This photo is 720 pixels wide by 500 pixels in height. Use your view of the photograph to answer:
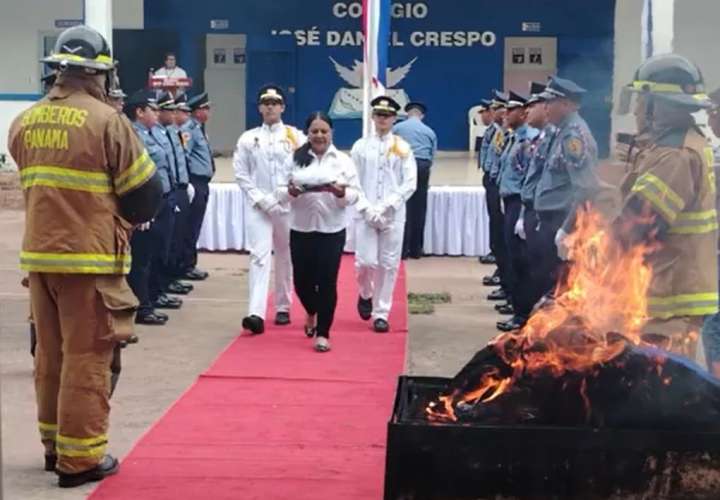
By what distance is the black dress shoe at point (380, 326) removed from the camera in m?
10.2

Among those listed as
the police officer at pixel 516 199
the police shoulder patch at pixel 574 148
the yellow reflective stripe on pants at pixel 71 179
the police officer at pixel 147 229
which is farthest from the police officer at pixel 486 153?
the yellow reflective stripe on pants at pixel 71 179

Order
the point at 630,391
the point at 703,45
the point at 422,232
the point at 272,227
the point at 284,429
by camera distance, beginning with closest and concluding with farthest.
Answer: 1. the point at 630,391
2. the point at 284,429
3. the point at 272,227
4. the point at 422,232
5. the point at 703,45

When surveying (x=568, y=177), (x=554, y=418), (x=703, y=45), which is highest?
(x=703, y=45)

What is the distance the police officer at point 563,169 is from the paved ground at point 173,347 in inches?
47.9

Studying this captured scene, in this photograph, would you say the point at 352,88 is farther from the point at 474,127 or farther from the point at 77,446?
the point at 77,446

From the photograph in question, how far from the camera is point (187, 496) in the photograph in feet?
18.4

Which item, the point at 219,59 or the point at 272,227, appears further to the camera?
the point at 219,59

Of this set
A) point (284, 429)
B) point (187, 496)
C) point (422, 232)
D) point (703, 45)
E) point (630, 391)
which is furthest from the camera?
point (703, 45)

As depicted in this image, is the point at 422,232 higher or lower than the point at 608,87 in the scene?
lower

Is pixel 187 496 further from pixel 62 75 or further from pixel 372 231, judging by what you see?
→ pixel 372 231

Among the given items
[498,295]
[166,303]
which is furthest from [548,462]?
[498,295]

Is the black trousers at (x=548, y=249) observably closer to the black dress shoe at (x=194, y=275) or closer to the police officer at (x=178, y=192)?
the police officer at (x=178, y=192)

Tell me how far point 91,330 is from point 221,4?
2301cm

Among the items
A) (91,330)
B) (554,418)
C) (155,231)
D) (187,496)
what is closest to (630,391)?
(554,418)
